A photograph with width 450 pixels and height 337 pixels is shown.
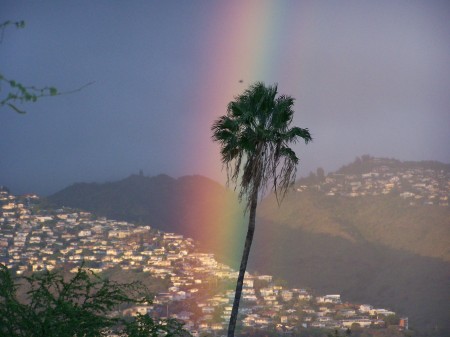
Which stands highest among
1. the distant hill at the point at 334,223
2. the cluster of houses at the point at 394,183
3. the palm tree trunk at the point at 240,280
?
the cluster of houses at the point at 394,183

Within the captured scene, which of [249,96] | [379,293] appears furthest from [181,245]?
[249,96]

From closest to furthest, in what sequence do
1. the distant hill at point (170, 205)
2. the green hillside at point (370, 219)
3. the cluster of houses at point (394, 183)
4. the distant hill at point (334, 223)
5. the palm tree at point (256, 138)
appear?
the palm tree at point (256, 138)
the distant hill at point (334, 223)
the green hillside at point (370, 219)
the distant hill at point (170, 205)
the cluster of houses at point (394, 183)

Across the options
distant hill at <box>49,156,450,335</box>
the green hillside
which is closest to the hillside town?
distant hill at <box>49,156,450,335</box>

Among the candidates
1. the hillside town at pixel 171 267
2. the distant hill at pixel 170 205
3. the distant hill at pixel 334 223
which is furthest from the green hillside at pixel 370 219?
the hillside town at pixel 171 267

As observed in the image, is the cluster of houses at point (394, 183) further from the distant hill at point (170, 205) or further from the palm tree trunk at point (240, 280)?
the palm tree trunk at point (240, 280)

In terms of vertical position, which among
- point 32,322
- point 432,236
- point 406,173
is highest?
point 406,173

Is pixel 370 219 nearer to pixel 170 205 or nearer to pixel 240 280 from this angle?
pixel 170 205

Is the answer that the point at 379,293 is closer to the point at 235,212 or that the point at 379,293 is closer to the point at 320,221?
the point at 320,221
